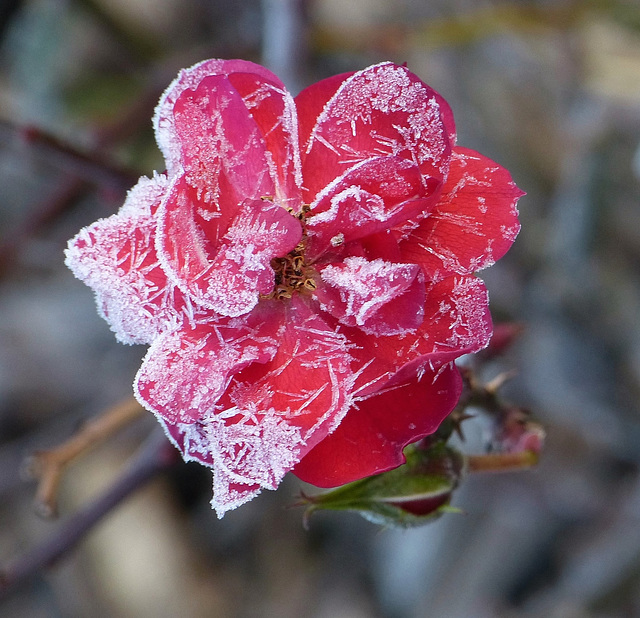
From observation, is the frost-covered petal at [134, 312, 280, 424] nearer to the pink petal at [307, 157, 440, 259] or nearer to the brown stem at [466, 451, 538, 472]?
the pink petal at [307, 157, 440, 259]

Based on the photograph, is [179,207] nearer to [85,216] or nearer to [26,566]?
[26,566]

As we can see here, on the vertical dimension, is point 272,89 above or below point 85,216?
above

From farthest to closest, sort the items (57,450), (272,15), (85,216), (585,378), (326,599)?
1. (85,216)
2. (326,599)
3. (585,378)
4. (272,15)
5. (57,450)

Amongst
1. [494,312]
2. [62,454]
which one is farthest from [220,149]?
[494,312]

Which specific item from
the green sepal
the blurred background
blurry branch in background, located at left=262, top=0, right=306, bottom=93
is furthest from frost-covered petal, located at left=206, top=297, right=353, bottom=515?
the blurred background

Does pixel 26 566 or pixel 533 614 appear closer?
pixel 26 566

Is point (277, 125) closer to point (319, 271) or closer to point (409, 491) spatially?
point (319, 271)

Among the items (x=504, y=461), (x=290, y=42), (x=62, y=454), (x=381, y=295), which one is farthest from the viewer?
(x=290, y=42)

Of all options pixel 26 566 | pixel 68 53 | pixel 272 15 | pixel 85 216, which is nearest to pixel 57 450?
pixel 26 566
